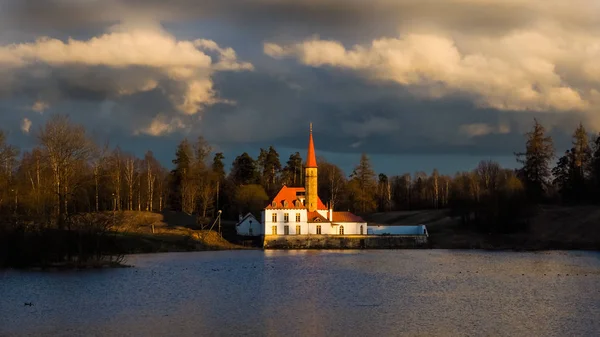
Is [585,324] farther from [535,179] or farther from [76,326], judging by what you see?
[535,179]

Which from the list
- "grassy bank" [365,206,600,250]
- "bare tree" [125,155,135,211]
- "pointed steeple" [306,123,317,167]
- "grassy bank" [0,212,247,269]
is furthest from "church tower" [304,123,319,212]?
"grassy bank" [0,212,247,269]

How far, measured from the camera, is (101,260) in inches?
2216

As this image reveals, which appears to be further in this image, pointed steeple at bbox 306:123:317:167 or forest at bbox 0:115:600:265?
pointed steeple at bbox 306:123:317:167

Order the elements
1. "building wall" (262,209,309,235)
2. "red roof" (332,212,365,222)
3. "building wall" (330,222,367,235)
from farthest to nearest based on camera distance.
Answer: "red roof" (332,212,365,222) → "building wall" (330,222,367,235) → "building wall" (262,209,309,235)

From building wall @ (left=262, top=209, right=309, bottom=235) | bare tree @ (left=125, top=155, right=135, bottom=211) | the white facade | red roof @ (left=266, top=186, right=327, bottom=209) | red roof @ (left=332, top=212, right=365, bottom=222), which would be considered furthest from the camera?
bare tree @ (left=125, top=155, right=135, bottom=211)

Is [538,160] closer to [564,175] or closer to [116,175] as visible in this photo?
[564,175]

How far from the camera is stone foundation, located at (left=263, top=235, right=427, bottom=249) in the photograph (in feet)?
309

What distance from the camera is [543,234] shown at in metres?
96.7

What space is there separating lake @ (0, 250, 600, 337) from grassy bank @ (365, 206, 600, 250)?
31.5 m

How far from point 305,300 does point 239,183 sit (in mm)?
87796

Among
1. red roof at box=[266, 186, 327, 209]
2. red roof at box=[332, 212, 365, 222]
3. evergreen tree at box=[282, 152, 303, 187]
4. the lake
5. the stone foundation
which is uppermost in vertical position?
evergreen tree at box=[282, 152, 303, 187]

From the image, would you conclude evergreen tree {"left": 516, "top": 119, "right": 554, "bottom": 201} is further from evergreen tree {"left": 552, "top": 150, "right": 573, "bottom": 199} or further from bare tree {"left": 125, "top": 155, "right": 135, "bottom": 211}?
bare tree {"left": 125, "top": 155, "right": 135, "bottom": 211}

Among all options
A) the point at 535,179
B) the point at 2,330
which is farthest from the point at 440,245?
the point at 2,330

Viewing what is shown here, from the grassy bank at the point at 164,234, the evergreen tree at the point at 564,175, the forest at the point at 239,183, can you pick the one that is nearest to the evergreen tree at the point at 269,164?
the forest at the point at 239,183
